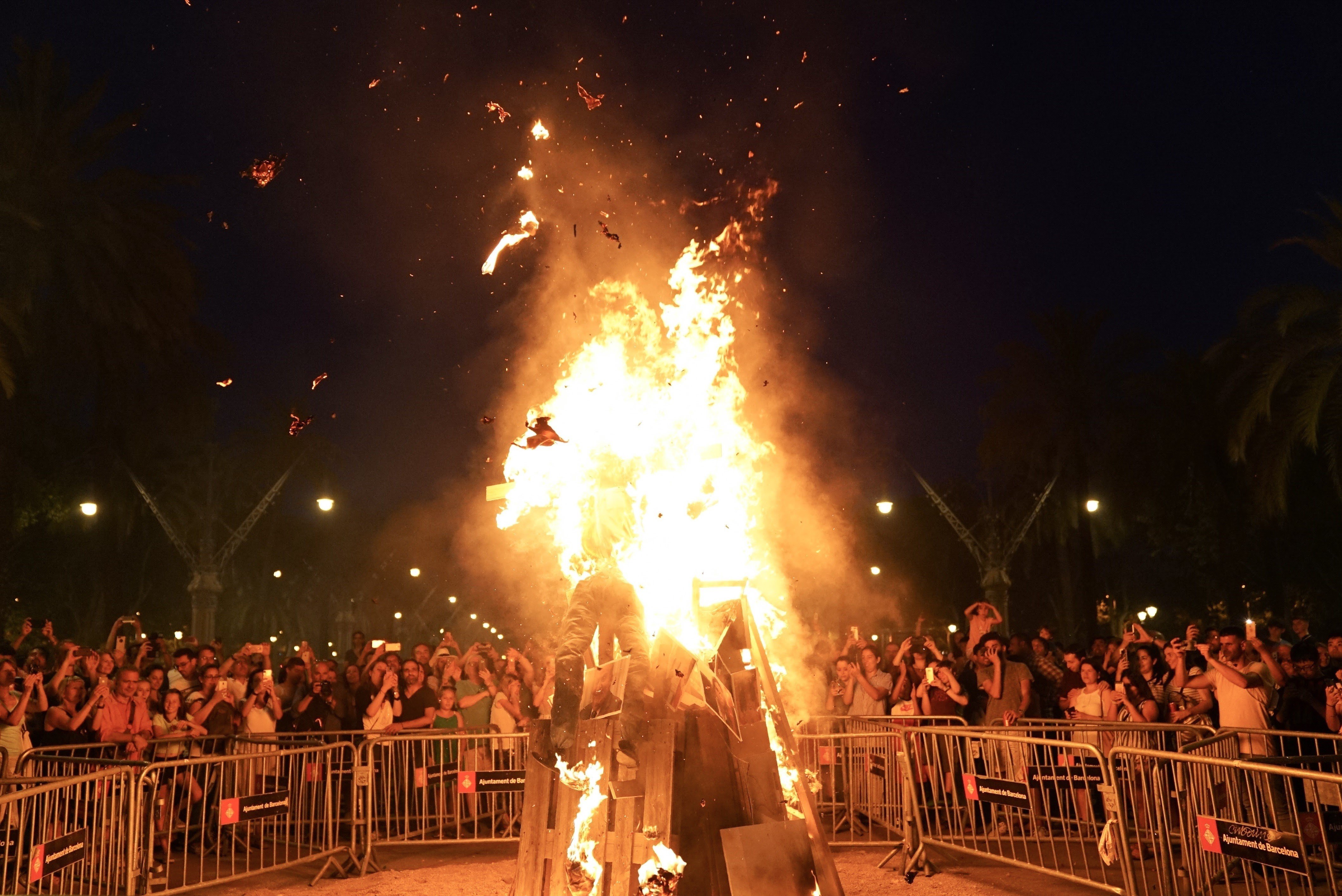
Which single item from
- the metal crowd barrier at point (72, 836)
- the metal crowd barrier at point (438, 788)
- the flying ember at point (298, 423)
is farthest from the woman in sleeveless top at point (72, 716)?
the flying ember at point (298, 423)

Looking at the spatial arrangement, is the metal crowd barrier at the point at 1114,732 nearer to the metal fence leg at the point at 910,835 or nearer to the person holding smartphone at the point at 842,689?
the metal fence leg at the point at 910,835

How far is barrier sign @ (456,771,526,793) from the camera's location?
35.5 ft

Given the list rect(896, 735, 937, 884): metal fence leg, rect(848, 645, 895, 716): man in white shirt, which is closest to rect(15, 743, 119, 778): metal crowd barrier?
rect(896, 735, 937, 884): metal fence leg

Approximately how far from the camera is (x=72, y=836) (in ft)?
23.7

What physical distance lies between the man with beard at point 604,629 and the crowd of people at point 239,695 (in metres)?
3.72

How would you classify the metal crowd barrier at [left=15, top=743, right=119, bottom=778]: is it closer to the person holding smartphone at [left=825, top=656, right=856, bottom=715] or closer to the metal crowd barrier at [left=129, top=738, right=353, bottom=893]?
the metal crowd barrier at [left=129, top=738, right=353, bottom=893]

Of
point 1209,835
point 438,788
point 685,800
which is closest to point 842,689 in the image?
point 438,788

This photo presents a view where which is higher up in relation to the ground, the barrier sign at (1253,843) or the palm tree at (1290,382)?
the palm tree at (1290,382)

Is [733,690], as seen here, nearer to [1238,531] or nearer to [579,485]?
[579,485]

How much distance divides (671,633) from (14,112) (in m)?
18.8

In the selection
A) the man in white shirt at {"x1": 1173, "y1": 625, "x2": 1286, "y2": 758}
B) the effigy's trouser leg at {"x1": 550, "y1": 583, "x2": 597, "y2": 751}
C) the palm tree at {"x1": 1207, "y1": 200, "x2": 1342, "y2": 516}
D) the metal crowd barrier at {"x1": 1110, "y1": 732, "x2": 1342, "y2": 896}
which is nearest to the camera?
the metal crowd barrier at {"x1": 1110, "y1": 732, "x2": 1342, "y2": 896}

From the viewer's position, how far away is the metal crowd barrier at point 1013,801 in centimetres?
884

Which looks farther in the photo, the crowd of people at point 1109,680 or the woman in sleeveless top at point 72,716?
the woman in sleeveless top at point 72,716

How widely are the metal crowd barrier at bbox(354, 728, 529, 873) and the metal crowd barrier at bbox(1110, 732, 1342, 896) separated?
5.81 m
